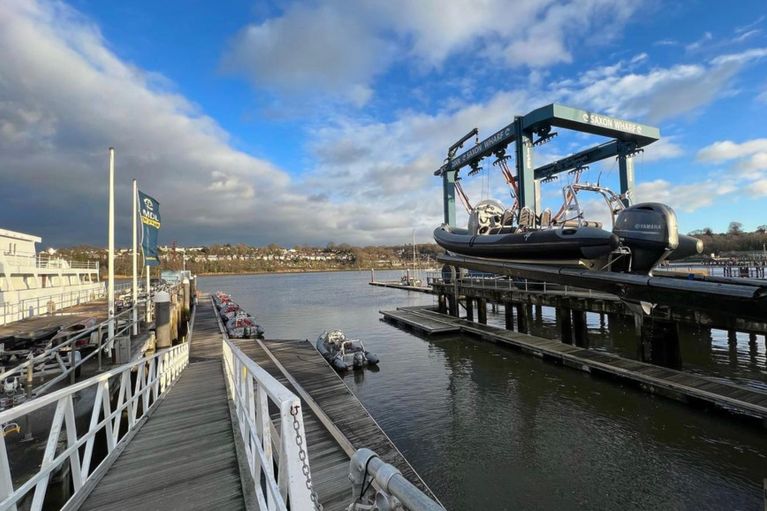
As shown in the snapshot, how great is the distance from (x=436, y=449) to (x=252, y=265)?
192 metres

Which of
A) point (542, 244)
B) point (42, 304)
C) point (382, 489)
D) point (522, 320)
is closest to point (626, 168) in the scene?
point (522, 320)

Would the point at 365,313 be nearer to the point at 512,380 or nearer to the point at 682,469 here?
the point at 512,380

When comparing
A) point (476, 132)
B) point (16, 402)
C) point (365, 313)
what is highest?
point (476, 132)

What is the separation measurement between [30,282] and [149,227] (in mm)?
16028

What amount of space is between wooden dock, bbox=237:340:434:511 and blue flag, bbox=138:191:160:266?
6394mm

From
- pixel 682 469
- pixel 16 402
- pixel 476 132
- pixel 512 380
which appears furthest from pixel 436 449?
pixel 476 132

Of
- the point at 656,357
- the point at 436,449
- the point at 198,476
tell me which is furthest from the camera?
the point at 656,357

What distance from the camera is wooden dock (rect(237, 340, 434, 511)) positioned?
22.7 ft

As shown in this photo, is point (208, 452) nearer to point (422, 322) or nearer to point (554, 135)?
point (422, 322)

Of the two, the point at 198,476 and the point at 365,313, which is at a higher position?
the point at 198,476

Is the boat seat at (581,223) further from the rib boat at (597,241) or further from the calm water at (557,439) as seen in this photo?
the calm water at (557,439)

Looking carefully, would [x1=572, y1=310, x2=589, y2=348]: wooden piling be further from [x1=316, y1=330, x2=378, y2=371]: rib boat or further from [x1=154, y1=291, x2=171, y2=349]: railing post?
[x1=154, y1=291, x2=171, y2=349]: railing post

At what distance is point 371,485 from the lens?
2.29m

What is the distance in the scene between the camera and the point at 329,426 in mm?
8898
